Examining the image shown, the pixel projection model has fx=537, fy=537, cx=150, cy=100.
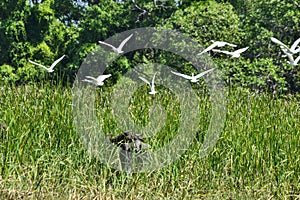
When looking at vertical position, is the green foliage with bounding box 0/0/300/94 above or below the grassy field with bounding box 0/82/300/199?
below

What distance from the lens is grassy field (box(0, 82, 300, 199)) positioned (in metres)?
3.28

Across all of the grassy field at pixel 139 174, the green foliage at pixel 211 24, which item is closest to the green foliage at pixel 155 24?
the green foliage at pixel 211 24

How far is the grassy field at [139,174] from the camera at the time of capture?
328 cm

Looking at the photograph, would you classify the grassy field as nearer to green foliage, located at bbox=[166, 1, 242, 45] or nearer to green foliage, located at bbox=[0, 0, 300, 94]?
green foliage, located at bbox=[0, 0, 300, 94]

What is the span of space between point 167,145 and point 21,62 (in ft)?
30.3

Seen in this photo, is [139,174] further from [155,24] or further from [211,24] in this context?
[155,24]

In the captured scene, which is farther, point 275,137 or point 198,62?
point 198,62

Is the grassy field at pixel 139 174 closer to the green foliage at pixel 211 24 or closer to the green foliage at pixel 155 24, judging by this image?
the green foliage at pixel 155 24

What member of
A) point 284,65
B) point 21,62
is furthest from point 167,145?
point 21,62

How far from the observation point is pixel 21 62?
12258 mm

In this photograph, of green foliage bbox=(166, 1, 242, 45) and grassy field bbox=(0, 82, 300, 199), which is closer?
grassy field bbox=(0, 82, 300, 199)

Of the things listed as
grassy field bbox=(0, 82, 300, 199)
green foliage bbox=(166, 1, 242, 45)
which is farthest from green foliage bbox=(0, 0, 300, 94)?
grassy field bbox=(0, 82, 300, 199)

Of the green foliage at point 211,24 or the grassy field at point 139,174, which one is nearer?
the grassy field at point 139,174

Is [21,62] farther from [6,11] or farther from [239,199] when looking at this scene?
[239,199]
